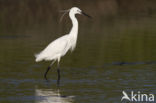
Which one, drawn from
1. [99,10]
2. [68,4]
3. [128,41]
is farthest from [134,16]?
[128,41]

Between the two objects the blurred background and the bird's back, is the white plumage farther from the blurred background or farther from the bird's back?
the blurred background

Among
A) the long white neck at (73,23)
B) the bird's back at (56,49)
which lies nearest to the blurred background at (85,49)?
the bird's back at (56,49)

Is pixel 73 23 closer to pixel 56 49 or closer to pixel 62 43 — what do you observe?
pixel 62 43

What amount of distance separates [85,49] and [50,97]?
655 centimetres

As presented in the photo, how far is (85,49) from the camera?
1641 centimetres

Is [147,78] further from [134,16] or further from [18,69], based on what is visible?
[134,16]

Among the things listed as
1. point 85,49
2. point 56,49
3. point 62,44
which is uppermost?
point 62,44

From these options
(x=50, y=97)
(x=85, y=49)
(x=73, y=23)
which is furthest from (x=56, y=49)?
(x=85, y=49)

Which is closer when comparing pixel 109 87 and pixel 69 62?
pixel 109 87

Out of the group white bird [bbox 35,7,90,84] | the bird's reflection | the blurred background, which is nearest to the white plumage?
white bird [bbox 35,7,90,84]

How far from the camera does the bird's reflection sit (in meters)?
9.63

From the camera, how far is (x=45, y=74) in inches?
484

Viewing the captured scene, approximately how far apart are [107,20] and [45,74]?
41.7 ft

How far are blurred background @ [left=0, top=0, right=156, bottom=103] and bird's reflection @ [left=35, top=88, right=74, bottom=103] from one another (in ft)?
0.28
